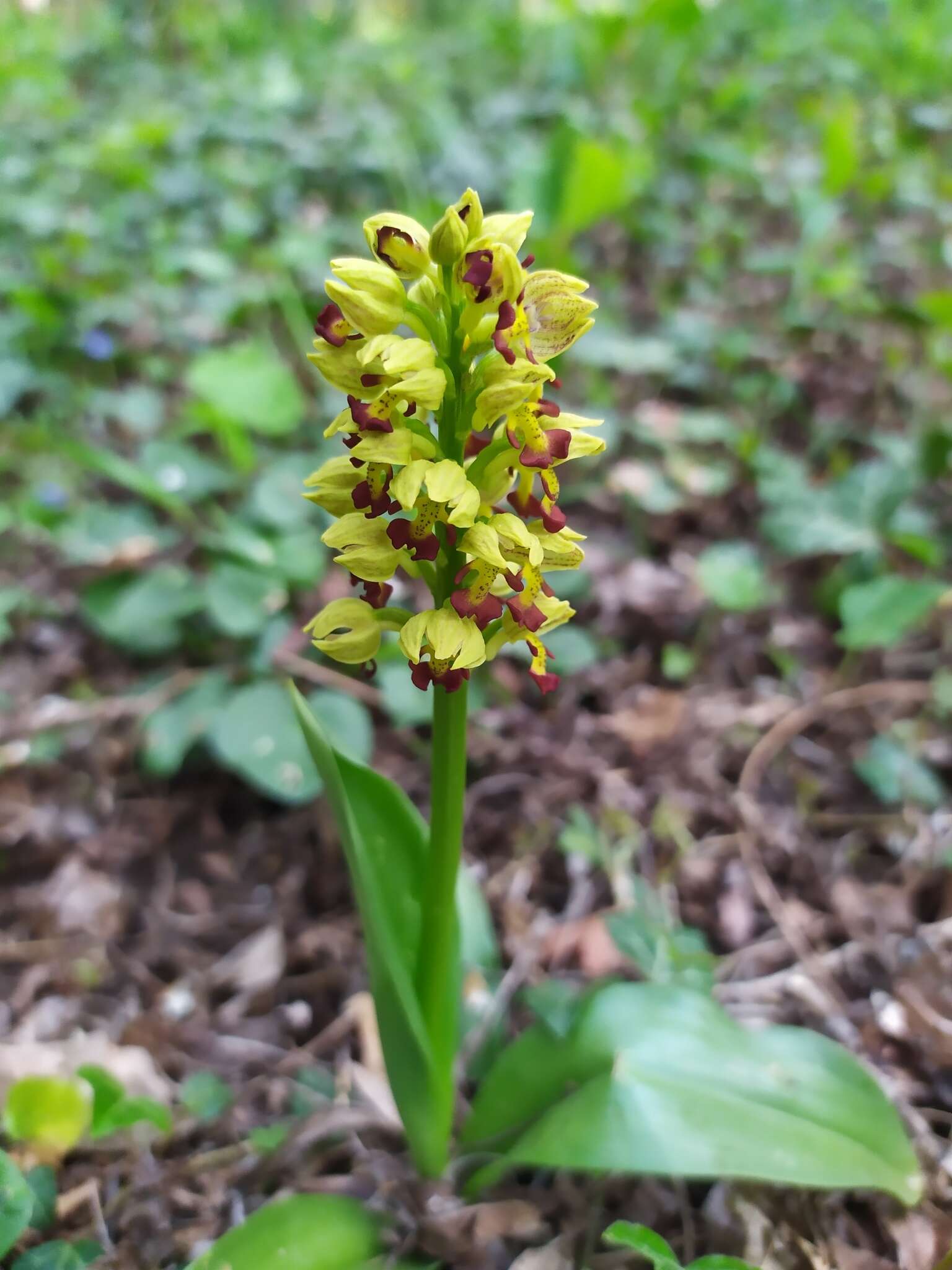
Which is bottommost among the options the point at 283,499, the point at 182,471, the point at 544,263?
the point at 283,499

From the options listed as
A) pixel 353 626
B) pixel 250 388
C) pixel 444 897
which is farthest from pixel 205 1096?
pixel 250 388

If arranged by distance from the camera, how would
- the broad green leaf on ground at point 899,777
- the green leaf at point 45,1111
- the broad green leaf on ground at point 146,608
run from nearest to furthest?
the green leaf at point 45,1111, the broad green leaf on ground at point 899,777, the broad green leaf on ground at point 146,608

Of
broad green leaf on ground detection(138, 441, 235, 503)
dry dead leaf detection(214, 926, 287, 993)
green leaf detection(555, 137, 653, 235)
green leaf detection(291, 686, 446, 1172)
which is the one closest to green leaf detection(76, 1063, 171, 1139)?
green leaf detection(291, 686, 446, 1172)

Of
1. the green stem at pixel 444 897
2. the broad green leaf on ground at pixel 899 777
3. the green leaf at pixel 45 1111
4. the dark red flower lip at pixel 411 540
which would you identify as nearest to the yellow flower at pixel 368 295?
the dark red flower lip at pixel 411 540

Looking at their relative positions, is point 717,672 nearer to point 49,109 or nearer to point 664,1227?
point 664,1227

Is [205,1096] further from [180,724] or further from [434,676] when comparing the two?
[434,676]

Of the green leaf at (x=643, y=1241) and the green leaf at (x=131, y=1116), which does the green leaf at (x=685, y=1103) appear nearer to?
the green leaf at (x=643, y=1241)
